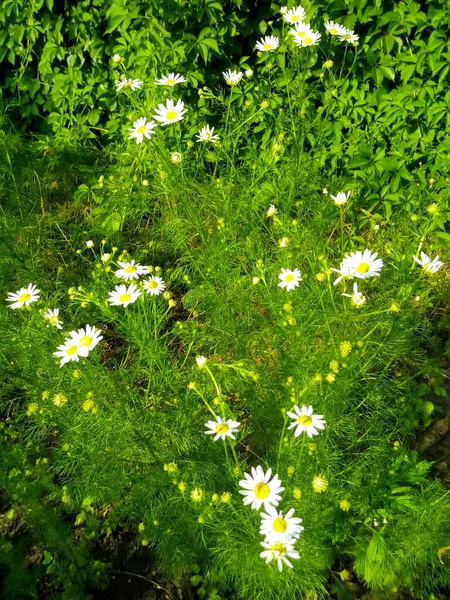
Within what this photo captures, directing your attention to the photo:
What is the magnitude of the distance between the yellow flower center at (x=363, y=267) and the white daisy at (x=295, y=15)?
1528mm

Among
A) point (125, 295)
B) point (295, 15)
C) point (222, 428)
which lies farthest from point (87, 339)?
point (295, 15)

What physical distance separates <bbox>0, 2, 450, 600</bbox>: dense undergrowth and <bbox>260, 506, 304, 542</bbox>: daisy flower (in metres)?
0.13

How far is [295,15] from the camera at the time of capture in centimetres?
266

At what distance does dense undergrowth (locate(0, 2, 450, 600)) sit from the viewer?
179 cm

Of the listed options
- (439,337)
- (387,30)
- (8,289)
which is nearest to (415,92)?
(387,30)

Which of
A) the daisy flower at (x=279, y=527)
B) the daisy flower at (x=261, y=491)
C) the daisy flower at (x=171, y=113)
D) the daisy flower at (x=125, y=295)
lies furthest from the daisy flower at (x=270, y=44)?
the daisy flower at (x=279, y=527)

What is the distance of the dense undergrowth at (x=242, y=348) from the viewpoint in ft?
5.88

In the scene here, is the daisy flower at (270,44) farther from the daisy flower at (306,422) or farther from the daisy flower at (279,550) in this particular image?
the daisy flower at (279,550)

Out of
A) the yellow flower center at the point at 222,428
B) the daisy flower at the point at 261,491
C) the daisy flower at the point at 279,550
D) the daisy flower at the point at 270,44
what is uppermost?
the daisy flower at the point at 270,44

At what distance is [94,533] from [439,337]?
2.01 meters

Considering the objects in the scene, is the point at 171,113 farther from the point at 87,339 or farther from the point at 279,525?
the point at 279,525

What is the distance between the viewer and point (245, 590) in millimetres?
1691

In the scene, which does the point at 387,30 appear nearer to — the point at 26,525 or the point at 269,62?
the point at 269,62

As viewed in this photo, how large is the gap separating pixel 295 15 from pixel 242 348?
1.78 m
